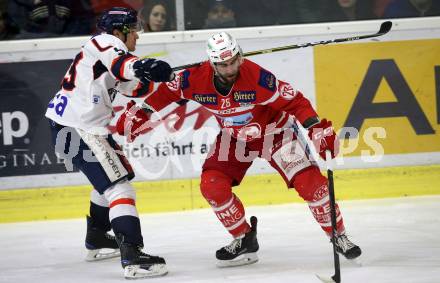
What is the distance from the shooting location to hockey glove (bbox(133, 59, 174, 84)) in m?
3.88

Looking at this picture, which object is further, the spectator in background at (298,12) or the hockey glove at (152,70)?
the spectator in background at (298,12)

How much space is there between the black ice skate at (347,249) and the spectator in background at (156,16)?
2.45 meters

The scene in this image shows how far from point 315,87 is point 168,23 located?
44.2 inches

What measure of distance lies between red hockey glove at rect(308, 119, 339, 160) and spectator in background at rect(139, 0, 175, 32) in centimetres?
225

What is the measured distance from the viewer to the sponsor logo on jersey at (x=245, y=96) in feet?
13.8

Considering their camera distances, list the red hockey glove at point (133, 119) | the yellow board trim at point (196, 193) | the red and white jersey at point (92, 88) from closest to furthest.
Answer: the red and white jersey at point (92, 88) → the red hockey glove at point (133, 119) → the yellow board trim at point (196, 193)

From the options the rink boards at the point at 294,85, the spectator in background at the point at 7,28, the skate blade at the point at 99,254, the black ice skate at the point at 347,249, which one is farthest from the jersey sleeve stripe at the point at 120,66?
the spectator in background at the point at 7,28

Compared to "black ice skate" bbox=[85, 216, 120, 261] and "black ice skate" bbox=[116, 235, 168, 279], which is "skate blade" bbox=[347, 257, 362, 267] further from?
"black ice skate" bbox=[85, 216, 120, 261]

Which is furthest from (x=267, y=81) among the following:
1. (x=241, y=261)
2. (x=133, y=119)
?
(x=241, y=261)

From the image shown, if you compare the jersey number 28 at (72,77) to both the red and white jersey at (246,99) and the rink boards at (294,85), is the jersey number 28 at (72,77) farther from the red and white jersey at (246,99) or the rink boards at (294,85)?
the rink boards at (294,85)

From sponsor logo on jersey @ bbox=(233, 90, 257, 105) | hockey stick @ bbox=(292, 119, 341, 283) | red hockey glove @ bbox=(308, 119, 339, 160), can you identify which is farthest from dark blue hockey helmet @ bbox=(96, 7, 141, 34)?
red hockey glove @ bbox=(308, 119, 339, 160)

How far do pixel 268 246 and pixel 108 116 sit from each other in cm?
118

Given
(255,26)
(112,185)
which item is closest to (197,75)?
(112,185)

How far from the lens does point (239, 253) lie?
4.38 m
